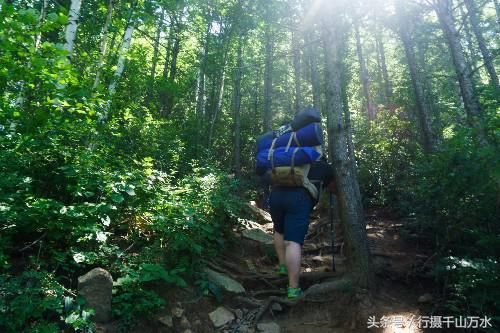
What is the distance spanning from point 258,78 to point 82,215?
22606mm

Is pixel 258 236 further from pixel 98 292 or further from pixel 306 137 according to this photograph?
pixel 98 292

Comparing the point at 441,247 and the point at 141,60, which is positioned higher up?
the point at 141,60

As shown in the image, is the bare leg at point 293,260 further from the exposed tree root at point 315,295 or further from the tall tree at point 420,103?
the tall tree at point 420,103

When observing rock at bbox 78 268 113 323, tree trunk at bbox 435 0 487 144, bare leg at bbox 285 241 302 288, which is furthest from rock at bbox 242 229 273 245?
tree trunk at bbox 435 0 487 144

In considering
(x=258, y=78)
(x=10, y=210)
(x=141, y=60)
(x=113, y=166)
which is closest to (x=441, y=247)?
(x=113, y=166)

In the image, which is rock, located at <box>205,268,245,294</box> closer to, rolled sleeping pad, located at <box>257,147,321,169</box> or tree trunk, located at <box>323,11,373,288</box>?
tree trunk, located at <box>323,11,373,288</box>

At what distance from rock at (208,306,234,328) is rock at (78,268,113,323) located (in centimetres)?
112

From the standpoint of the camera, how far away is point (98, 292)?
3408 millimetres

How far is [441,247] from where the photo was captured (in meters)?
4.54

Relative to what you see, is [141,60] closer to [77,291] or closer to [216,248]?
[216,248]

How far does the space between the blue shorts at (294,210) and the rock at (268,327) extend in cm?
97

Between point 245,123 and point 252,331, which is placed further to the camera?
A: point 245,123

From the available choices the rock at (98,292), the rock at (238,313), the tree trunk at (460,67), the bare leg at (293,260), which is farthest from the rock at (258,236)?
the tree trunk at (460,67)

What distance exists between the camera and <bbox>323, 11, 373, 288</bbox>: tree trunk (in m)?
4.31
